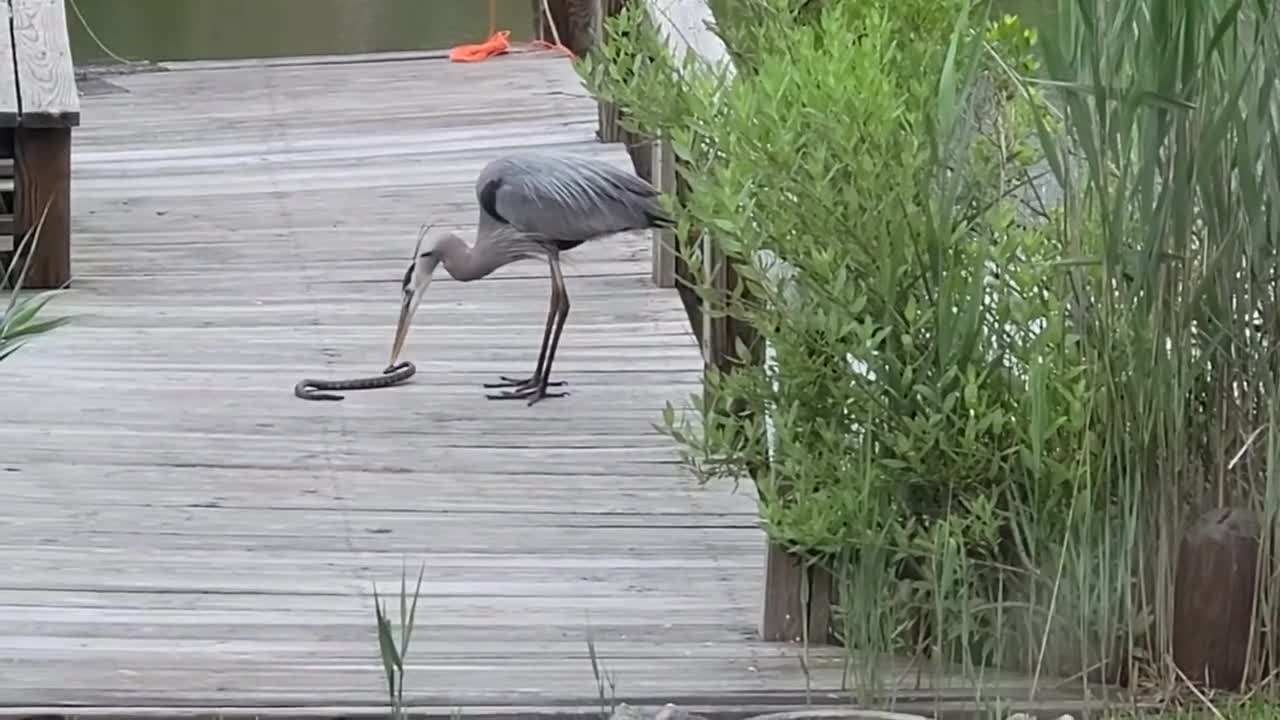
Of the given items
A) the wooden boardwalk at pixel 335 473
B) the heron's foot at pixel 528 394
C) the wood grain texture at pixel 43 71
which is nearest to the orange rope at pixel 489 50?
the wooden boardwalk at pixel 335 473

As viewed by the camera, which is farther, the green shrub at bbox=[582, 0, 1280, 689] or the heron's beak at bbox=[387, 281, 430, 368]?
the heron's beak at bbox=[387, 281, 430, 368]

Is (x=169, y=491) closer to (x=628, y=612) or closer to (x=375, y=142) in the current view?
(x=628, y=612)

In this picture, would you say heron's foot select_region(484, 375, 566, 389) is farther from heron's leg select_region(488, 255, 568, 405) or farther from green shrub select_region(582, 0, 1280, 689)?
green shrub select_region(582, 0, 1280, 689)

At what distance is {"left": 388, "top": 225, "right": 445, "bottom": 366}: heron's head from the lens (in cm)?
515

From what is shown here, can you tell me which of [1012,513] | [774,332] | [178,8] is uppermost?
[774,332]

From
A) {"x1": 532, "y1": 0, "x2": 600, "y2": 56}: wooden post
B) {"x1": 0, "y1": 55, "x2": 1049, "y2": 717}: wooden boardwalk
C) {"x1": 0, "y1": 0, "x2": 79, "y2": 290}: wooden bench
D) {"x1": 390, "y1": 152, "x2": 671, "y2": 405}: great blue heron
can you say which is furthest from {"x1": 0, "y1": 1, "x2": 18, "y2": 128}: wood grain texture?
{"x1": 532, "y1": 0, "x2": 600, "y2": 56}: wooden post

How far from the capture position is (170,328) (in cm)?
553

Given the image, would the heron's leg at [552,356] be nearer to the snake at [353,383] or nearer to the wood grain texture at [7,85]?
the snake at [353,383]

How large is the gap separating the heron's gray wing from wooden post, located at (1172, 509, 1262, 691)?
2157mm

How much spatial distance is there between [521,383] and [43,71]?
6.18ft

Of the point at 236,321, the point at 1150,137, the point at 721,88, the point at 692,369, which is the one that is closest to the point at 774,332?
the point at 721,88

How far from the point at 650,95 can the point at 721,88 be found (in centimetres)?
15

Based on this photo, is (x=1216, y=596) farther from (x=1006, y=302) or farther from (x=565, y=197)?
(x=565, y=197)

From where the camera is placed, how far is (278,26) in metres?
13.8
